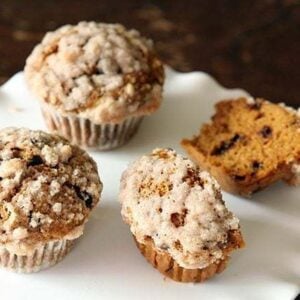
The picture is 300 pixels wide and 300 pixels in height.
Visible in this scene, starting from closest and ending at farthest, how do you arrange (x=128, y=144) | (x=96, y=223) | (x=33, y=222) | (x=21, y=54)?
1. (x=33, y=222)
2. (x=96, y=223)
3. (x=128, y=144)
4. (x=21, y=54)

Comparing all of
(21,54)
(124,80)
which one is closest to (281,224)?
(124,80)

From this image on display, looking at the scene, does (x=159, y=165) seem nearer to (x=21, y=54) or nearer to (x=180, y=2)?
(x=21, y=54)

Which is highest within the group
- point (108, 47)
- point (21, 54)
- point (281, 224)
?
point (108, 47)

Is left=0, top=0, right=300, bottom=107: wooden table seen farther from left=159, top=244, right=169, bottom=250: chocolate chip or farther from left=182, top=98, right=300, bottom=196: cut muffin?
left=159, top=244, right=169, bottom=250: chocolate chip

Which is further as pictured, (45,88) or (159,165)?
(45,88)

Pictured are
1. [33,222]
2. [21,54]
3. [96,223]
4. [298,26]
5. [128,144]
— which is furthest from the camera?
[298,26]

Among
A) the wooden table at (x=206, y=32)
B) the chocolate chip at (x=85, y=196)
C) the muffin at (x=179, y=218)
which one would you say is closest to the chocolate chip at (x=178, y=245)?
the muffin at (x=179, y=218)
